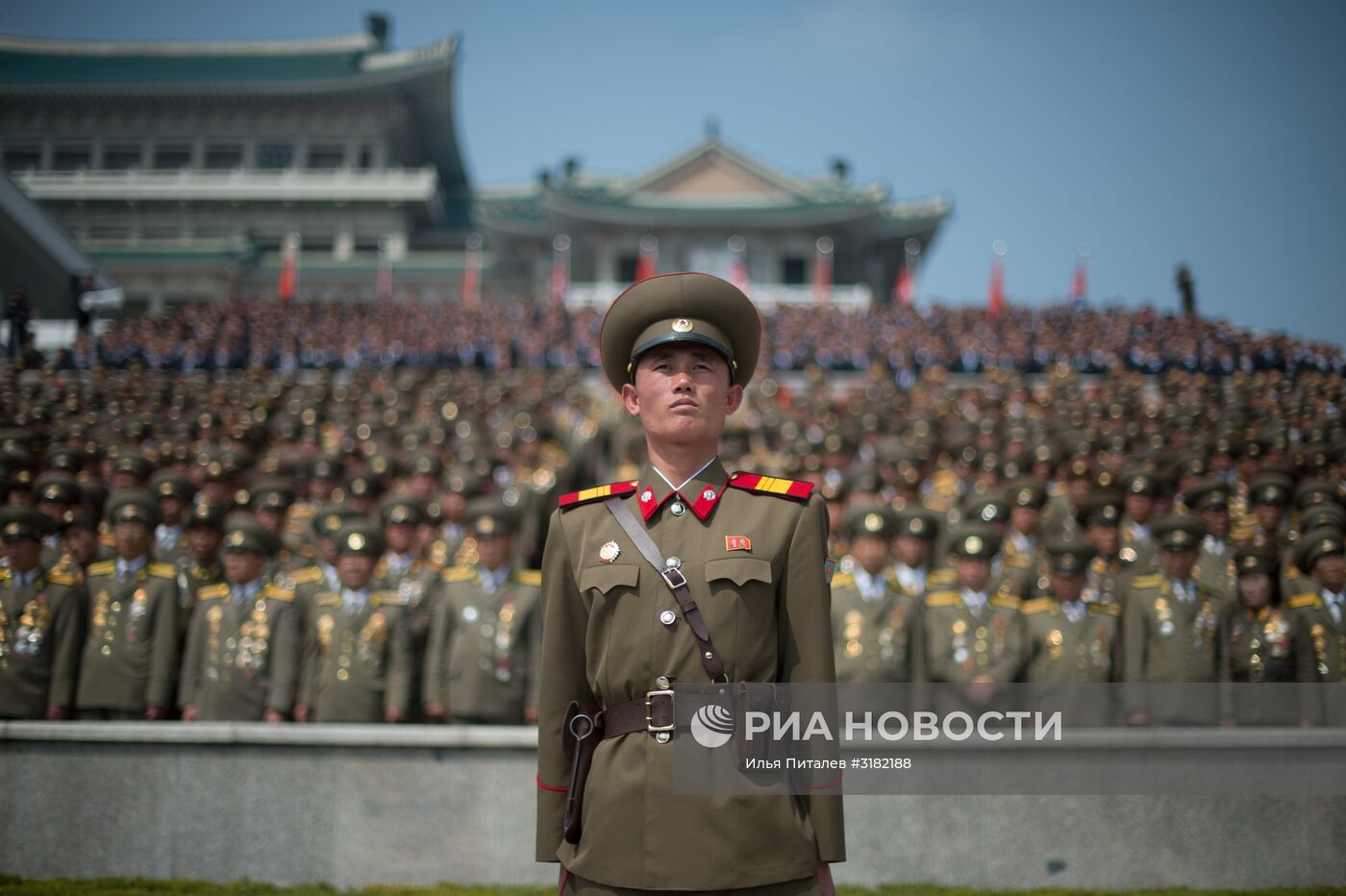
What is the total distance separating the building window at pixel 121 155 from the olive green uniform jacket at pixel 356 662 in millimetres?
42729

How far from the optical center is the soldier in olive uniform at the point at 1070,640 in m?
5.42

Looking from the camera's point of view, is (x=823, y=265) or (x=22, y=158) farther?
(x=22, y=158)

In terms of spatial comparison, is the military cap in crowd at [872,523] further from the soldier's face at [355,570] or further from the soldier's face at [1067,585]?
the soldier's face at [355,570]

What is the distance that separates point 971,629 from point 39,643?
5431mm

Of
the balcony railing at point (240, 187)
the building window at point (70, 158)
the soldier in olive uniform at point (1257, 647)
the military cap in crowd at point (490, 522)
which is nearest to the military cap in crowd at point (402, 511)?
the military cap in crowd at point (490, 522)

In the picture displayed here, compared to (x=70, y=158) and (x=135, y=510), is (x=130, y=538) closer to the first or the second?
(x=135, y=510)

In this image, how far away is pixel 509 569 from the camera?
6.45 m

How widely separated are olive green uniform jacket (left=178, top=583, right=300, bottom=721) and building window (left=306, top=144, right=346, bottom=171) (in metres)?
38.8

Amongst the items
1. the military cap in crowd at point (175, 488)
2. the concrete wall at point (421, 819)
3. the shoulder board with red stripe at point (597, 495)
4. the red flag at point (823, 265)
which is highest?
the red flag at point (823, 265)

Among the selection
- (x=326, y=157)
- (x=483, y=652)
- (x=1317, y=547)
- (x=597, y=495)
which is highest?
(x=326, y=157)

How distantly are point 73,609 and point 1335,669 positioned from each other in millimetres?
7147

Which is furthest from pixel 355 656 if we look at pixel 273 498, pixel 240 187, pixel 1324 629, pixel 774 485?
pixel 240 187

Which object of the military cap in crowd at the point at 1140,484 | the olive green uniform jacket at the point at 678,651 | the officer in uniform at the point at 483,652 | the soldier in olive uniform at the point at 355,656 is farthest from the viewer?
the military cap in crowd at the point at 1140,484

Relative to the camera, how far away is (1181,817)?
4227 millimetres
